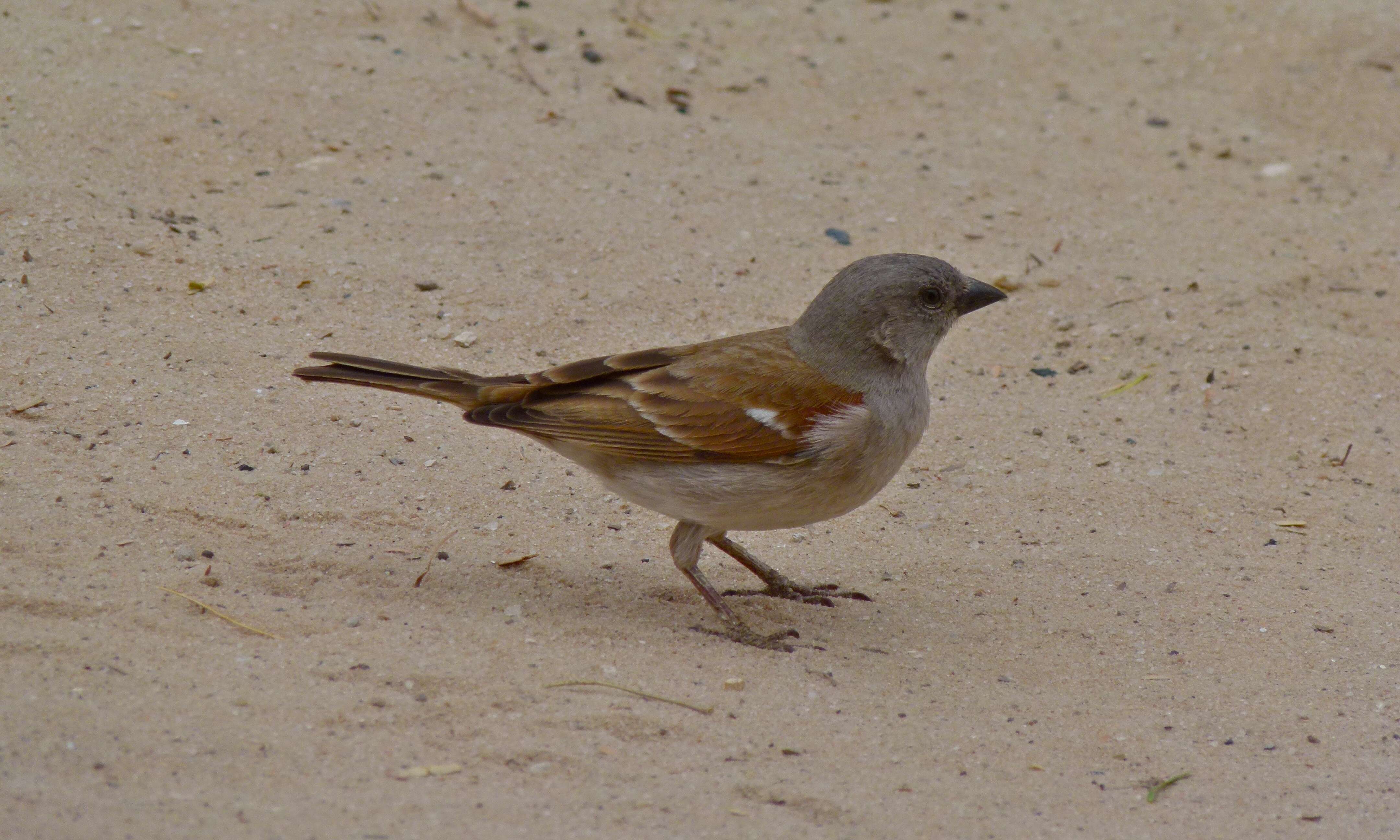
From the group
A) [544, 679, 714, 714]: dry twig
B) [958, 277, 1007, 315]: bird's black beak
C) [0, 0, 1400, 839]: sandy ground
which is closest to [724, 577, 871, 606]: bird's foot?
[0, 0, 1400, 839]: sandy ground

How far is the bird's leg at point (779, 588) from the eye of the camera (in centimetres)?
584

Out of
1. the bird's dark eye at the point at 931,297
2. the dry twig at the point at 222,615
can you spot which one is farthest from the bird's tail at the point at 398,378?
the bird's dark eye at the point at 931,297

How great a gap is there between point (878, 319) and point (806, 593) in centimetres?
123

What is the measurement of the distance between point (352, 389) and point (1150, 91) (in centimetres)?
708

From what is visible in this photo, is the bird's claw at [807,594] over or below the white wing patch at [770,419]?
below

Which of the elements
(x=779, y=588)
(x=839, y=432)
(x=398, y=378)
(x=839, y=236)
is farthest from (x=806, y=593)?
(x=839, y=236)

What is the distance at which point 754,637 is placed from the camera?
5.37 metres

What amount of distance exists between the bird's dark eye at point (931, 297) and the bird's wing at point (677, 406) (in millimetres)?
585

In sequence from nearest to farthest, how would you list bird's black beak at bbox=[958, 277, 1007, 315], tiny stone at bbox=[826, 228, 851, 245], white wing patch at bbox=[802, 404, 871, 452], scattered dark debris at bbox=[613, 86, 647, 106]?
white wing patch at bbox=[802, 404, 871, 452] → bird's black beak at bbox=[958, 277, 1007, 315] → tiny stone at bbox=[826, 228, 851, 245] → scattered dark debris at bbox=[613, 86, 647, 106]

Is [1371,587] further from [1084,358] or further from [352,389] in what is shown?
[352,389]

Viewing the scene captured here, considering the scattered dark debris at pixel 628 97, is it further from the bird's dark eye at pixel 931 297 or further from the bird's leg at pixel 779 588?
the bird's leg at pixel 779 588

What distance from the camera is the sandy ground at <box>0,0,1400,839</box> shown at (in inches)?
170

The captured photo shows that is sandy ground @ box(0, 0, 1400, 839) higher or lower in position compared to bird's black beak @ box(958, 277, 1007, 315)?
lower

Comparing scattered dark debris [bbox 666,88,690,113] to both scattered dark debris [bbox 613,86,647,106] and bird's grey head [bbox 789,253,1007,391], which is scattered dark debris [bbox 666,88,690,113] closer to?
scattered dark debris [bbox 613,86,647,106]
